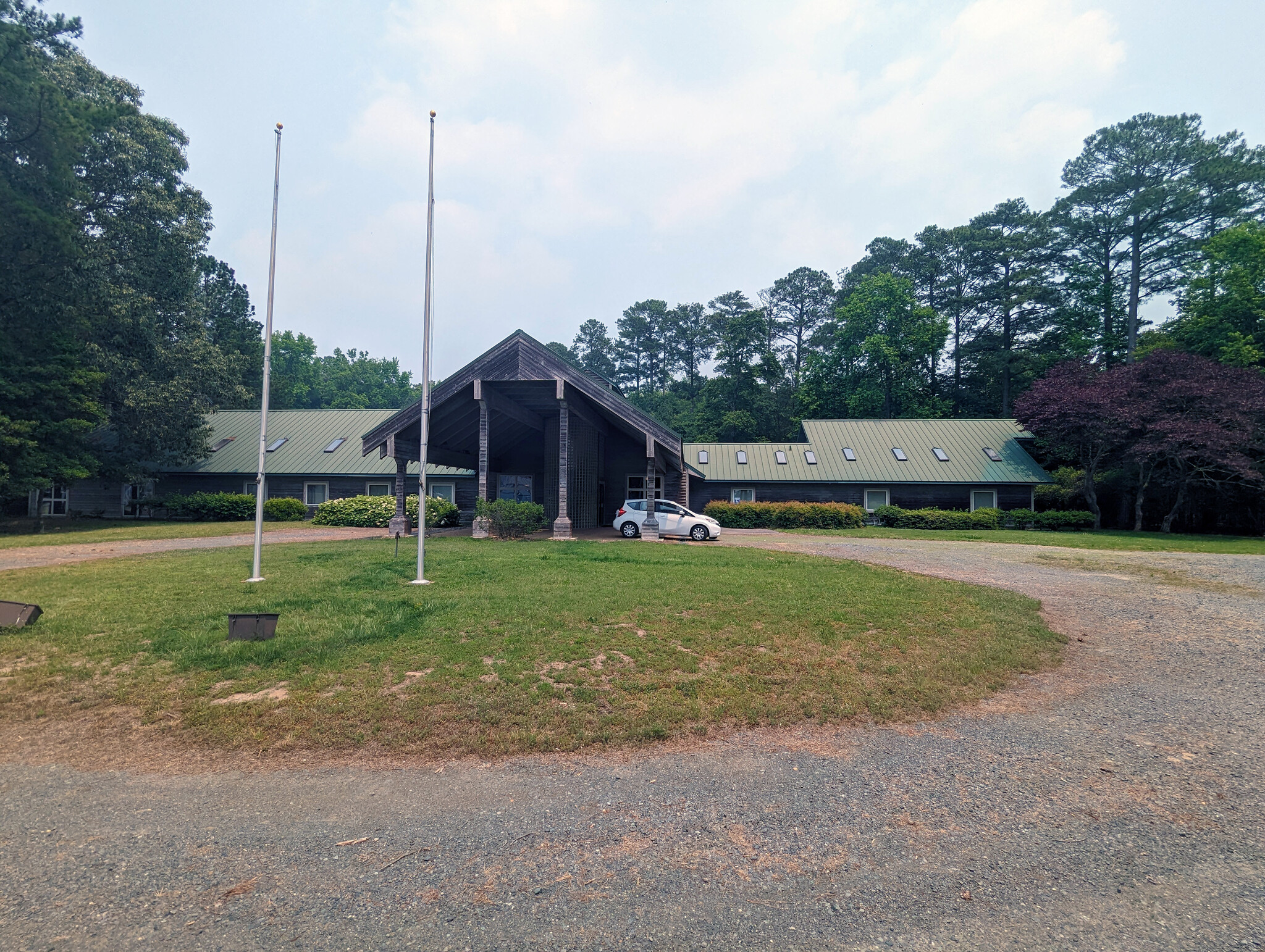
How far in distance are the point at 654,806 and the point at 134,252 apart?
35.1 m

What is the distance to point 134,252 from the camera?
26891 mm

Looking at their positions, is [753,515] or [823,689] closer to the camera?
[823,689]

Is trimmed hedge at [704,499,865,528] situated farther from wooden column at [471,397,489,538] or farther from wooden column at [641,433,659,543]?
wooden column at [471,397,489,538]

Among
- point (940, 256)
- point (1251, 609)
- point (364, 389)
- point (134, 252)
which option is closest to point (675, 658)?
point (1251, 609)

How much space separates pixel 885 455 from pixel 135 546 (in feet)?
109

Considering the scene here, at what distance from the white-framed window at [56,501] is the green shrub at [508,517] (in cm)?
2601

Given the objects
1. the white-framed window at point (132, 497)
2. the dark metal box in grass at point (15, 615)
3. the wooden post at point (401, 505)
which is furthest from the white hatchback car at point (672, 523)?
the white-framed window at point (132, 497)

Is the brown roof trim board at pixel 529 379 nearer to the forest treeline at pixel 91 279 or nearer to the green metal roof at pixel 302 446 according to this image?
the green metal roof at pixel 302 446

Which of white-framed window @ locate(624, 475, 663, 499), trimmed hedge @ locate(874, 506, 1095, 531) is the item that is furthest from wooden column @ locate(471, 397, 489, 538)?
trimmed hedge @ locate(874, 506, 1095, 531)

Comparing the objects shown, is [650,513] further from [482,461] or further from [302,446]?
[302,446]

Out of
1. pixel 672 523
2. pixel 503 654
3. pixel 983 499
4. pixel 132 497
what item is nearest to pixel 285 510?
pixel 132 497

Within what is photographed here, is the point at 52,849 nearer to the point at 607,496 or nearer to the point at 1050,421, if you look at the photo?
the point at 607,496

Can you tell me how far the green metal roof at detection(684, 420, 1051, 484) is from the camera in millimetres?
30891

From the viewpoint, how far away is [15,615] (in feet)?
24.0
